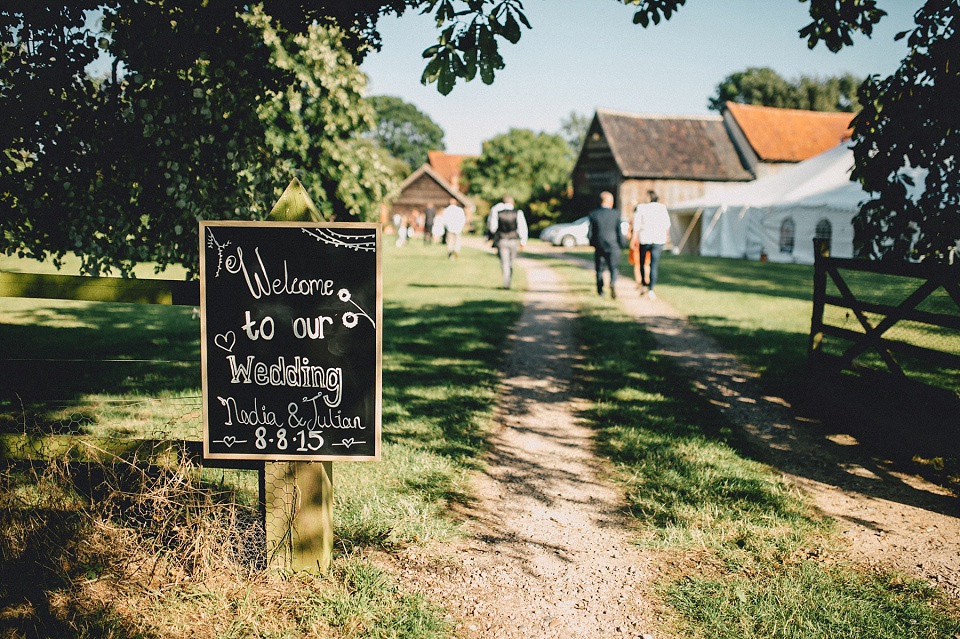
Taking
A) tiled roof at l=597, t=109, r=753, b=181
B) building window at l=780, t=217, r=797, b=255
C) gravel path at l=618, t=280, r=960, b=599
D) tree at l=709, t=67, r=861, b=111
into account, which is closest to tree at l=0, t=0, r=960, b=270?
gravel path at l=618, t=280, r=960, b=599

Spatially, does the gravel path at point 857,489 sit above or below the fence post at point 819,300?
below

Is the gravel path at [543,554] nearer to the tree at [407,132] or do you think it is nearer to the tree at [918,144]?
the tree at [918,144]

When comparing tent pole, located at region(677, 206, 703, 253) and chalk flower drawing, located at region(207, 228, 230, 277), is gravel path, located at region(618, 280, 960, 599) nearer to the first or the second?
chalk flower drawing, located at region(207, 228, 230, 277)

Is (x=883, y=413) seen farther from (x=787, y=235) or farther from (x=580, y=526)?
(x=787, y=235)

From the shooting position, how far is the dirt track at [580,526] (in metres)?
2.99

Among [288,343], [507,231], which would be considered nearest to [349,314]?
[288,343]

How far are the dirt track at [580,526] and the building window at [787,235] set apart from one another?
22144mm

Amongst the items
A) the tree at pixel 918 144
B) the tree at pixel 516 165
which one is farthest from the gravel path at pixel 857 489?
the tree at pixel 516 165

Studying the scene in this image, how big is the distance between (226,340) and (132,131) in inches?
105

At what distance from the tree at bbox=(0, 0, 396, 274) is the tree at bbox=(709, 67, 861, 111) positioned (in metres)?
70.6

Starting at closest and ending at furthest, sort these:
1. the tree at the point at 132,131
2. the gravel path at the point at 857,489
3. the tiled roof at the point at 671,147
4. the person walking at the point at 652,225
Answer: the gravel path at the point at 857,489 → the tree at the point at 132,131 → the person walking at the point at 652,225 → the tiled roof at the point at 671,147

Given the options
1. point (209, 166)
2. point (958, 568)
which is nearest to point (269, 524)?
point (209, 166)

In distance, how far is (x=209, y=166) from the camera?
4.92 m

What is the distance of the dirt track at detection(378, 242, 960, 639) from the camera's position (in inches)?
118
